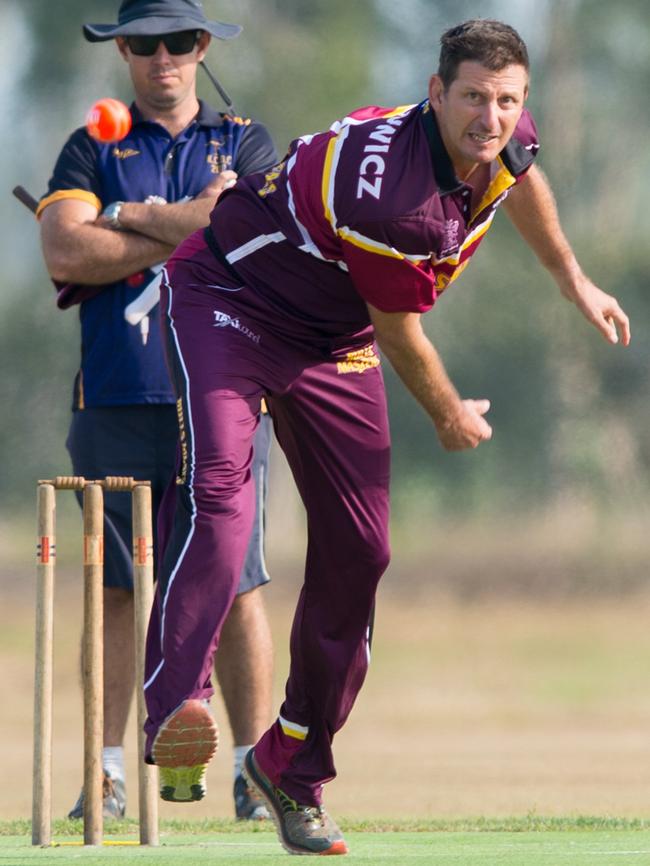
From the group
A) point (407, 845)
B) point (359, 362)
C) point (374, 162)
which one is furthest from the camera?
point (407, 845)

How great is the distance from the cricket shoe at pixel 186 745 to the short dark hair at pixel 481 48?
136 cm

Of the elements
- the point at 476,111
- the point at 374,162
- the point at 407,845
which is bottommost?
the point at 407,845

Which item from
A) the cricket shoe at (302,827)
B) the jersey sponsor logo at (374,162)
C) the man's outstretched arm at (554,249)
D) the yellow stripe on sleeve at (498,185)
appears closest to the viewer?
the jersey sponsor logo at (374,162)

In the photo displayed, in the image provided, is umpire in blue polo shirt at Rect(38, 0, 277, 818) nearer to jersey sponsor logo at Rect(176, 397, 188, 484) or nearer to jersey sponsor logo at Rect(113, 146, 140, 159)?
jersey sponsor logo at Rect(113, 146, 140, 159)

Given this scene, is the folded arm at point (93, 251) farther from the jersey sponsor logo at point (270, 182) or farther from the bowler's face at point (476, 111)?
the bowler's face at point (476, 111)

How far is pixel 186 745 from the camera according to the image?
4020 millimetres

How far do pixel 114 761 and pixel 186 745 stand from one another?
138 cm

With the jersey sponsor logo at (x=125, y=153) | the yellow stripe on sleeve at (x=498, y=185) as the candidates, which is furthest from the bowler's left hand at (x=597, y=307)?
the jersey sponsor logo at (x=125, y=153)

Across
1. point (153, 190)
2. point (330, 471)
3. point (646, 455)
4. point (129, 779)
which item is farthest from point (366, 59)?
point (330, 471)

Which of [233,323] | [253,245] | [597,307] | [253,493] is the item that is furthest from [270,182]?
[597,307]

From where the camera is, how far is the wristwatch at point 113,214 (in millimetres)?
5461

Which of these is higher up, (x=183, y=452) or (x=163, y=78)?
(x=163, y=78)

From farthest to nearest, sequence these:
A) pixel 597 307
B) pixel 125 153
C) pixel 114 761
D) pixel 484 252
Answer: pixel 484 252 → pixel 125 153 → pixel 114 761 → pixel 597 307

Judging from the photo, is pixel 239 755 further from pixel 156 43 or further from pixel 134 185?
pixel 156 43
